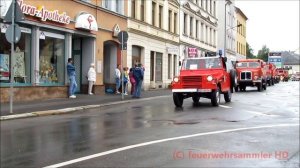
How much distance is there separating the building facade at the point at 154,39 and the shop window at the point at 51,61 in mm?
8023

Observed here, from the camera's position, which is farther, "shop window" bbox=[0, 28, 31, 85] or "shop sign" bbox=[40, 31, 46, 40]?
"shop sign" bbox=[40, 31, 46, 40]

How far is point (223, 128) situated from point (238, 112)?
448 cm

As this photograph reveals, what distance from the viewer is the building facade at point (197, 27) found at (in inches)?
1781

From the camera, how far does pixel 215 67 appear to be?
19625 millimetres

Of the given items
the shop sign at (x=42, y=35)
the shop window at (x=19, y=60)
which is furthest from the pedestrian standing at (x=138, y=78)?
the shop window at (x=19, y=60)

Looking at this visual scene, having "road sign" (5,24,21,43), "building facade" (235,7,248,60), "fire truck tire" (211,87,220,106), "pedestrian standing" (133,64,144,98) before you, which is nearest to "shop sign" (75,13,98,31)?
"pedestrian standing" (133,64,144,98)

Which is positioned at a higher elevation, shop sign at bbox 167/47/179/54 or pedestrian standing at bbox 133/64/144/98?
shop sign at bbox 167/47/179/54

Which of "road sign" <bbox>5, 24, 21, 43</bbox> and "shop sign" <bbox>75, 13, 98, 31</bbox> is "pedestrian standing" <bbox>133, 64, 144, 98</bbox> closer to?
"shop sign" <bbox>75, 13, 98, 31</bbox>

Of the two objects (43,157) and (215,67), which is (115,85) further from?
(43,157)

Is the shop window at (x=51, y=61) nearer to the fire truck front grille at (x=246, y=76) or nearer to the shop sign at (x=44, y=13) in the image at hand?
the shop sign at (x=44, y=13)

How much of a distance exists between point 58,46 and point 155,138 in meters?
13.9

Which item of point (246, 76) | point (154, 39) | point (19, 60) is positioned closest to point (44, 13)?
point (19, 60)

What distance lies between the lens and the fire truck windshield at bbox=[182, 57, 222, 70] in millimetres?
19500

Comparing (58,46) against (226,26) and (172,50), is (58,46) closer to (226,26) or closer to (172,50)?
(172,50)
